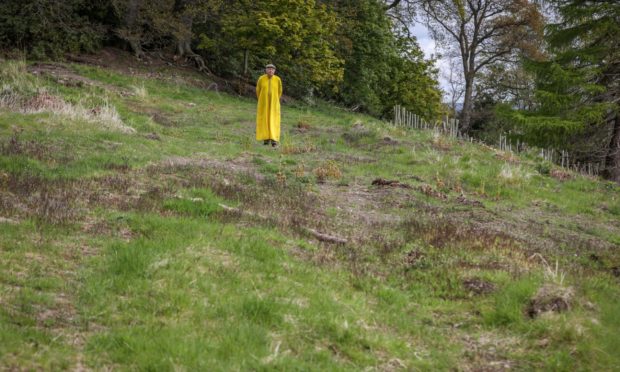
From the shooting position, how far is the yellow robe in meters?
16.1

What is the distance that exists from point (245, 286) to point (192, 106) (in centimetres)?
1812

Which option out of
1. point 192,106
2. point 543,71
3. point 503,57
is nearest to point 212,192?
point 192,106

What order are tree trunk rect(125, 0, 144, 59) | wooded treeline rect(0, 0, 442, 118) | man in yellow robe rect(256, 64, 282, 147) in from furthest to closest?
tree trunk rect(125, 0, 144, 59)
wooded treeline rect(0, 0, 442, 118)
man in yellow robe rect(256, 64, 282, 147)

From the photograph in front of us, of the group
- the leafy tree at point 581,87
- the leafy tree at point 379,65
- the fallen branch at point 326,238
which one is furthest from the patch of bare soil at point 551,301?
the leafy tree at point 379,65

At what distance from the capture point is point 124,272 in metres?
5.50

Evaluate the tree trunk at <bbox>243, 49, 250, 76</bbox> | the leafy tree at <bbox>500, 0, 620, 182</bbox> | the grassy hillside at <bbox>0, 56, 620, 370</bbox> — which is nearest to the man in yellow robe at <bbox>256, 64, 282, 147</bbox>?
the grassy hillside at <bbox>0, 56, 620, 370</bbox>

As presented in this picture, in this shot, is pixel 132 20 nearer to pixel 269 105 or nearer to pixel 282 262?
pixel 269 105

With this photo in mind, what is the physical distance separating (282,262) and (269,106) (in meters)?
10.1

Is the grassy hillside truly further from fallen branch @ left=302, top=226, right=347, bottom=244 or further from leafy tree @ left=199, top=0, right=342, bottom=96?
leafy tree @ left=199, top=0, right=342, bottom=96

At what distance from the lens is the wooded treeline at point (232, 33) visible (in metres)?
24.7

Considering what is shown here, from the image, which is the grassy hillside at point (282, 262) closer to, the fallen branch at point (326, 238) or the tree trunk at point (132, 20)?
the fallen branch at point (326, 238)

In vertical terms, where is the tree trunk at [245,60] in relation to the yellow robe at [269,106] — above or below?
above

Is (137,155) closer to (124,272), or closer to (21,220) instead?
(21,220)

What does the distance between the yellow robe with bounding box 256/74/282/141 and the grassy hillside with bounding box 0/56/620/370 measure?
7.16 feet
